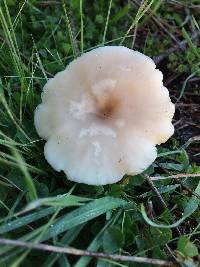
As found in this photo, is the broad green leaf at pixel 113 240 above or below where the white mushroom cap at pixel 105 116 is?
below

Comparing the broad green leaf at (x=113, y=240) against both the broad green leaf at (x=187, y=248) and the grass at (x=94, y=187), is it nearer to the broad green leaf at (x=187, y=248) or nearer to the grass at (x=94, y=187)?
the grass at (x=94, y=187)

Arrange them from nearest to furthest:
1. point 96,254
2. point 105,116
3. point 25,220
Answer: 1. point 96,254
2. point 25,220
3. point 105,116

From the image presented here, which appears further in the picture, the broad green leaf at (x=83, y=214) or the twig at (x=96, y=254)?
Result: the broad green leaf at (x=83, y=214)

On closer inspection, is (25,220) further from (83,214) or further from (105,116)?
(105,116)

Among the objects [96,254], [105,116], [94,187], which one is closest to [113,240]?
[96,254]

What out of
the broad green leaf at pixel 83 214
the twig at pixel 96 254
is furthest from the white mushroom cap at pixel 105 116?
the twig at pixel 96 254

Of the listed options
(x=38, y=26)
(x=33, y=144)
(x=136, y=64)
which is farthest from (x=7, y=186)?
(x=38, y=26)

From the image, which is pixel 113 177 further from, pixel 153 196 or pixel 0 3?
pixel 0 3
